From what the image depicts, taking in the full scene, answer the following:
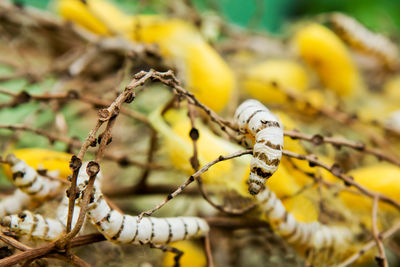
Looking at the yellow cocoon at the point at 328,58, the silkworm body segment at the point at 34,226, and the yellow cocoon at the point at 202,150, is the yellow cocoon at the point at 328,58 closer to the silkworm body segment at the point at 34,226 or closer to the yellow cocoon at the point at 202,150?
the yellow cocoon at the point at 202,150

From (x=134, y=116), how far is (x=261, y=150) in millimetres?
243

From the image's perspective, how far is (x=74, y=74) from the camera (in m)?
0.64

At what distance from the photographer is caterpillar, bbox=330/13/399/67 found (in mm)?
839

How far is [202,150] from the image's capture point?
17.0 inches

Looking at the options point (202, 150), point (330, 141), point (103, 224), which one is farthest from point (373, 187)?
point (103, 224)

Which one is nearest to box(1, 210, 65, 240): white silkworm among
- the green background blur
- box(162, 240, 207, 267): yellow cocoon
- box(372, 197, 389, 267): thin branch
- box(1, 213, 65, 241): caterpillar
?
box(1, 213, 65, 241): caterpillar

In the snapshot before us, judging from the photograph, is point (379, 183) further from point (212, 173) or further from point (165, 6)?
point (165, 6)

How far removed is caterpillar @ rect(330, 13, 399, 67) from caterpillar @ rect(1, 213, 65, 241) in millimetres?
716

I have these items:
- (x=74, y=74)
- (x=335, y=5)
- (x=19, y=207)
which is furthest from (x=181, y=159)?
(x=335, y=5)

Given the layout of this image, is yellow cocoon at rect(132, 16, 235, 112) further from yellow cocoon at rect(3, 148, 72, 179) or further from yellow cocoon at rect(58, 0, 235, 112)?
yellow cocoon at rect(3, 148, 72, 179)

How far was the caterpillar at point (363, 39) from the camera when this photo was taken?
0.84 m

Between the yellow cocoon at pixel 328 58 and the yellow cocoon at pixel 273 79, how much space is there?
3 centimetres

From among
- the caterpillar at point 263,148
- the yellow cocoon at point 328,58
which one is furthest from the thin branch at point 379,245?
the yellow cocoon at point 328,58

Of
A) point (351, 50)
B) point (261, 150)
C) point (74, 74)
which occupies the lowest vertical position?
point (261, 150)
